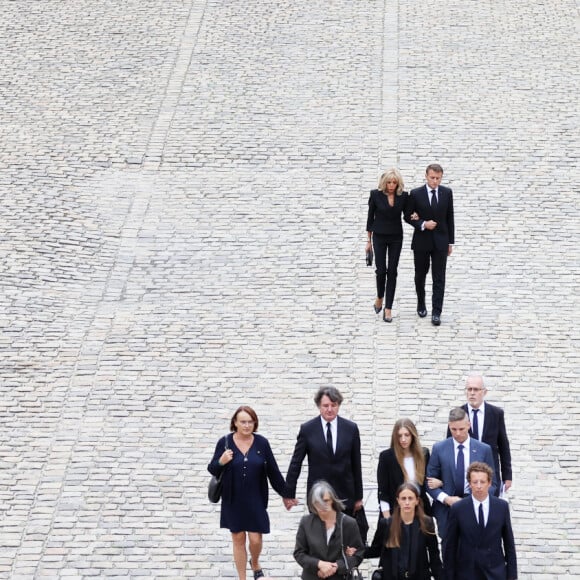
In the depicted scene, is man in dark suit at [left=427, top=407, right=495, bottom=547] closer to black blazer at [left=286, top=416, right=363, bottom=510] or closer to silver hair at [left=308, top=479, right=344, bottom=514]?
black blazer at [left=286, top=416, right=363, bottom=510]

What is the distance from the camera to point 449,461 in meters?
10.6

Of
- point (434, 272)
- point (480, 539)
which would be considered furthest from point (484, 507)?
point (434, 272)

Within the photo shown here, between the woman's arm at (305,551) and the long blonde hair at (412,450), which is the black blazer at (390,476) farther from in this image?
the woman's arm at (305,551)

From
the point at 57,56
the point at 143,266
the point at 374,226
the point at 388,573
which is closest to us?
the point at 388,573

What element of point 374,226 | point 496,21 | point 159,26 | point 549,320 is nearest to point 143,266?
point 374,226

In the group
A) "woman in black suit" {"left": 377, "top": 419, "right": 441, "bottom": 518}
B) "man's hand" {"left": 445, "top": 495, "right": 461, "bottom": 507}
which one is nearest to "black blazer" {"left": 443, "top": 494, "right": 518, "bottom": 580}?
"man's hand" {"left": 445, "top": 495, "right": 461, "bottom": 507}

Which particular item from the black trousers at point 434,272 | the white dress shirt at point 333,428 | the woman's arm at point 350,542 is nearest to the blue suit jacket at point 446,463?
the white dress shirt at point 333,428

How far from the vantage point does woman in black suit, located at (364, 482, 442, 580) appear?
32.9 ft

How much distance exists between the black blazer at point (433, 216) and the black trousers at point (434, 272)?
4.4 inches

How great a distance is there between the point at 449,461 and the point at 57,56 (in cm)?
1578

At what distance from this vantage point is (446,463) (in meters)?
10.6

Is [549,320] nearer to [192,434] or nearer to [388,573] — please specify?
[192,434]

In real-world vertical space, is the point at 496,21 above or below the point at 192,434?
above

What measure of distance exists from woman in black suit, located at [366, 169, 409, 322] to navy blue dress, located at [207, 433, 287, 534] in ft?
15.2
